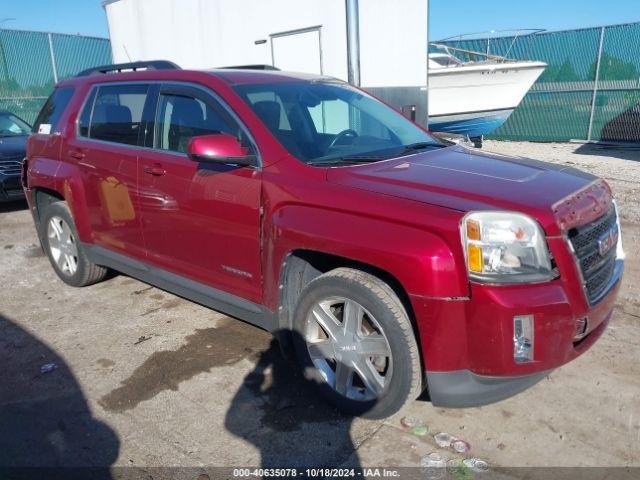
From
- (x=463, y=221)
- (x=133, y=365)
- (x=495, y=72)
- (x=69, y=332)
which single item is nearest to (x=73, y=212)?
(x=69, y=332)

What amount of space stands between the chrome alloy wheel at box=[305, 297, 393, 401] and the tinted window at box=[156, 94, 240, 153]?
131 cm

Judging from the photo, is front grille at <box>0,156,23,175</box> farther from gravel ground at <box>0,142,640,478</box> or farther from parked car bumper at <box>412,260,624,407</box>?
parked car bumper at <box>412,260,624,407</box>

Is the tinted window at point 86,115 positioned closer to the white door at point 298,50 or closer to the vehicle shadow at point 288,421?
the vehicle shadow at point 288,421

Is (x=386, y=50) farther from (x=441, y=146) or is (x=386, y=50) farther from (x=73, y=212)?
(x=73, y=212)

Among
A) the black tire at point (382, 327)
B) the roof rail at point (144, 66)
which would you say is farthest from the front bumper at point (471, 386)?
the roof rail at point (144, 66)

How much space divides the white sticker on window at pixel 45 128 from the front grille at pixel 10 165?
136 inches

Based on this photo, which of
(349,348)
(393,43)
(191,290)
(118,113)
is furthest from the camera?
(393,43)

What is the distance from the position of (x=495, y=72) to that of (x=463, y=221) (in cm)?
1163

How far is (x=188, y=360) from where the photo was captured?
3.64 meters

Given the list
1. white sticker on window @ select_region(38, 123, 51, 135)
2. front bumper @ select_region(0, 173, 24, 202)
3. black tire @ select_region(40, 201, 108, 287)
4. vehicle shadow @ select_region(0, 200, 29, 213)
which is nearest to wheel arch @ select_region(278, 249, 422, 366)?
black tire @ select_region(40, 201, 108, 287)

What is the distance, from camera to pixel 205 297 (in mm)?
3611

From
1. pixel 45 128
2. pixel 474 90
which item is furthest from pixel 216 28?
pixel 474 90

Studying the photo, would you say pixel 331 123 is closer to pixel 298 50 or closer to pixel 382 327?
pixel 382 327

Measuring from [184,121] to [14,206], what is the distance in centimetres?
664
